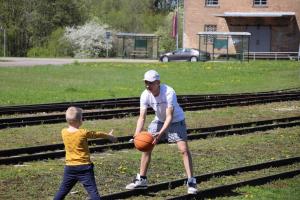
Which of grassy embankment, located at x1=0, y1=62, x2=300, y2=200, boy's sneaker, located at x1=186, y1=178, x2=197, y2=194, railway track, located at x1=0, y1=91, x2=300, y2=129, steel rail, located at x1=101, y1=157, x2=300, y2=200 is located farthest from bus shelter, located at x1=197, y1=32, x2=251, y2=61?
boy's sneaker, located at x1=186, y1=178, x2=197, y2=194

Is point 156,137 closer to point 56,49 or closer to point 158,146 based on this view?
point 158,146

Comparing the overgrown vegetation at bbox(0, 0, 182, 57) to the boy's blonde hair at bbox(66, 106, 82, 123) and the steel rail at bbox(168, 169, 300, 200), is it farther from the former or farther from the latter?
the boy's blonde hair at bbox(66, 106, 82, 123)

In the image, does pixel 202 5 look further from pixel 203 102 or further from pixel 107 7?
pixel 203 102

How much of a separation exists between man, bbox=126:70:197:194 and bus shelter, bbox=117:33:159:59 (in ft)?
168

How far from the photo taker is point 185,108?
23562mm

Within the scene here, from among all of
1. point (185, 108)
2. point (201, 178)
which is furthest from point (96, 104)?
point (201, 178)

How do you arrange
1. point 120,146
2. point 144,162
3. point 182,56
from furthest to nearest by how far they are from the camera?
point 182,56
point 120,146
point 144,162

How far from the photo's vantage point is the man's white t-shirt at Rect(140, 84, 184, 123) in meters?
9.91

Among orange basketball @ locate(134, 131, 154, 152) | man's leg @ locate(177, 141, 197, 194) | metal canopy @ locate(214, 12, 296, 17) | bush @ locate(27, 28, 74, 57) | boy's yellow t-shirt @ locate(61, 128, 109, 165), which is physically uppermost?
metal canopy @ locate(214, 12, 296, 17)

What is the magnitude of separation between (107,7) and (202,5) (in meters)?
28.9

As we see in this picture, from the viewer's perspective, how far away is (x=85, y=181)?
28.2 ft

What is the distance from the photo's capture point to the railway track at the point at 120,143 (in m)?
13.1

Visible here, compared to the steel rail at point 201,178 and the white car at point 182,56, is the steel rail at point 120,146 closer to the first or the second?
the steel rail at point 201,178

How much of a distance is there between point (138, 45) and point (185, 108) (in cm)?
4037
